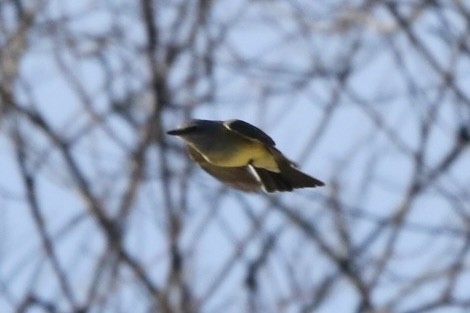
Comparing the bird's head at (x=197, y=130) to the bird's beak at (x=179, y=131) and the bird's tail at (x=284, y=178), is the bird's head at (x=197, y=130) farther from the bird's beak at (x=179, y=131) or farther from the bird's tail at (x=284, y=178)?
the bird's tail at (x=284, y=178)

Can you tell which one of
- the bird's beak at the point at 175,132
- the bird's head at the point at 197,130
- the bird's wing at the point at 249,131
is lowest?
the bird's wing at the point at 249,131

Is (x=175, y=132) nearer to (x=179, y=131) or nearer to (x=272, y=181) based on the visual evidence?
(x=179, y=131)

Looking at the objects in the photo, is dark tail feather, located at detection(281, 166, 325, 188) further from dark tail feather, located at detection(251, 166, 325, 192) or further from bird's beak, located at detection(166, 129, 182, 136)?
bird's beak, located at detection(166, 129, 182, 136)

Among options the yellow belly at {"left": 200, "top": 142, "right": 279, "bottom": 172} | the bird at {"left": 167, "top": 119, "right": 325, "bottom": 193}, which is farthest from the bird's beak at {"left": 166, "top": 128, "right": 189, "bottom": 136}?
the yellow belly at {"left": 200, "top": 142, "right": 279, "bottom": 172}

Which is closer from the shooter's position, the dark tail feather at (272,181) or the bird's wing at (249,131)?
the bird's wing at (249,131)

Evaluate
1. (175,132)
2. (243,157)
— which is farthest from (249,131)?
(243,157)

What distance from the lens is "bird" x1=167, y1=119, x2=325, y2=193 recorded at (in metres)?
2.68

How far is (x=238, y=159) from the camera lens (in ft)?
9.32

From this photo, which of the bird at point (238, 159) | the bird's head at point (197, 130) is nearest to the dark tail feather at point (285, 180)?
the bird at point (238, 159)

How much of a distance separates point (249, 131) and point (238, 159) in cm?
27

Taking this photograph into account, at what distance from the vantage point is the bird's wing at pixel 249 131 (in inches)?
101

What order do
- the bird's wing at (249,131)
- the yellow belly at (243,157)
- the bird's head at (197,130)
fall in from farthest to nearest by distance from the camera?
the yellow belly at (243,157)
the bird's head at (197,130)
the bird's wing at (249,131)

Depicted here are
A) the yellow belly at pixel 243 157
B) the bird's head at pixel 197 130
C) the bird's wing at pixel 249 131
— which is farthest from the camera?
the yellow belly at pixel 243 157

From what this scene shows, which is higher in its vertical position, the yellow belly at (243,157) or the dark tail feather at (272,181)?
the yellow belly at (243,157)
